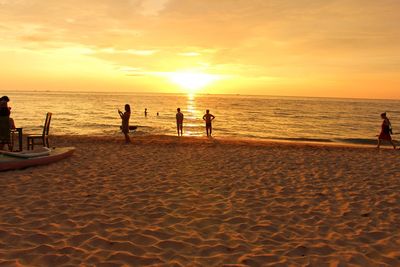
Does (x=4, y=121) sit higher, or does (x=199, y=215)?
(x=4, y=121)

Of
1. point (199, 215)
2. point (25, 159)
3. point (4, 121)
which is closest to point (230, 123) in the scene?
point (4, 121)

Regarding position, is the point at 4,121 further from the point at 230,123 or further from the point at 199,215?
the point at 230,123

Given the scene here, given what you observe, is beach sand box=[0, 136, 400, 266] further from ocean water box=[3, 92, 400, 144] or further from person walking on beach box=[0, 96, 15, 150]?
ocean water box=[3, 92, 400, 144]

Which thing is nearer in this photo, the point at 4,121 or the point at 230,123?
the point at 4,121

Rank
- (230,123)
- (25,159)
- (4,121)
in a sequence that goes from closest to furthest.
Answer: (25,159) < (4,121) < (230,123)

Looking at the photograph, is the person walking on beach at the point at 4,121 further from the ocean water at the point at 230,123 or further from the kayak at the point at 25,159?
the ocean water at the point at 230,123

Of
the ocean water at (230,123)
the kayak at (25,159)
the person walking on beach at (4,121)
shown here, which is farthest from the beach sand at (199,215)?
the ocean water at (230,123)

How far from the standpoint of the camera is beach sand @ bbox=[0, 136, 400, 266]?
411 cm

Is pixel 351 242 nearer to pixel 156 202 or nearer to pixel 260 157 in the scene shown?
pixel 156 202

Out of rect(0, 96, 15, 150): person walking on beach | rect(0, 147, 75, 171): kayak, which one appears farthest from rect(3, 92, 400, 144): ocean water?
rect(0, 147, 75, 171): kayak

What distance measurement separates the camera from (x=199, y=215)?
217 inches

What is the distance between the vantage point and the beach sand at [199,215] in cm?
411

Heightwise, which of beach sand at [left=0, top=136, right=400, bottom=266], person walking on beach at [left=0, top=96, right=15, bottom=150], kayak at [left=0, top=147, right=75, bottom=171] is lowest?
beach sand at [left=0, top=136, right=400, bottom=266]

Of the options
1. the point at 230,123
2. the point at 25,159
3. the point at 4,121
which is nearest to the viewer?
the point at 25,159
